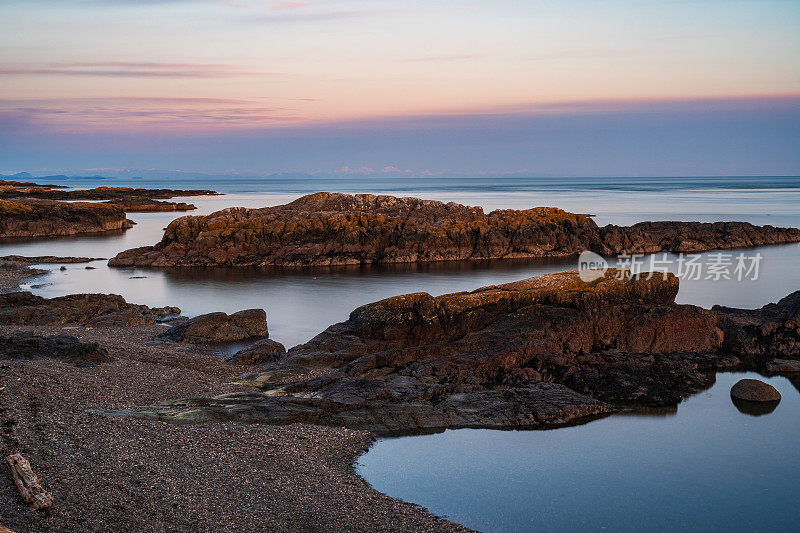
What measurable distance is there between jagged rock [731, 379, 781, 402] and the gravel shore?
9719 mm

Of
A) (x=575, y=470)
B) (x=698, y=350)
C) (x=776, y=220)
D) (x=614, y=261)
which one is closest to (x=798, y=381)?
(x=698, y=350)

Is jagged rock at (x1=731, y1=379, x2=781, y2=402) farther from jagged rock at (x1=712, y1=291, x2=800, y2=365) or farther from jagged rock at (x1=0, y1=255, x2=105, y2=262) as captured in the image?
jagged rock at (x1=0, y1=255, x2=105, y2=262)

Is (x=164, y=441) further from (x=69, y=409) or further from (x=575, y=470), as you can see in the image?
(x=575, y=470)

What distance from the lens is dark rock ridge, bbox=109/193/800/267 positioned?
43688 millimetres

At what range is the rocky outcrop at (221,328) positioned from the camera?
73.7ft

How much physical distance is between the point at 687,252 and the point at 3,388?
43686 mm

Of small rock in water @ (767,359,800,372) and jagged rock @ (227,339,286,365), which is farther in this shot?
small rock in water @ (767,359,800,372)

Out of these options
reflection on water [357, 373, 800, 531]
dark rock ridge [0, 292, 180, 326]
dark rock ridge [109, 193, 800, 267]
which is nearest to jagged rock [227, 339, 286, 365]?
dark rock ridge [0, 292, 180, 326]

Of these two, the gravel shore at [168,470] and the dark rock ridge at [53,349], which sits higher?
the dark rock ridge at [53,349]

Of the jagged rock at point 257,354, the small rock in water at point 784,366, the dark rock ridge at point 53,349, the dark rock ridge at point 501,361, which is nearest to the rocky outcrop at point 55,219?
the dark rock ridge at point 53,349

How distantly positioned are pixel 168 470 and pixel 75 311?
15.3 metres

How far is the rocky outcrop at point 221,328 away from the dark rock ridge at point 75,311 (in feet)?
9.01

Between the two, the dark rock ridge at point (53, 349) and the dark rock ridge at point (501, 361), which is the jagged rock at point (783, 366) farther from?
the dark rock ridge at point (53, 349)

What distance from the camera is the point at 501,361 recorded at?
1817 cm
